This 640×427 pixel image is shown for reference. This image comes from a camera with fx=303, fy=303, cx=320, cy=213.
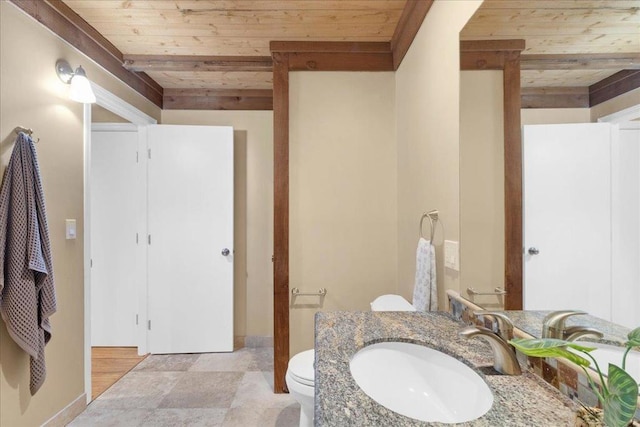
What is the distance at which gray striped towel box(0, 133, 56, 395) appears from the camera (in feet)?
4.79

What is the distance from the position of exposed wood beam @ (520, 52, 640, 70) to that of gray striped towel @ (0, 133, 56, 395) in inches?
85.9

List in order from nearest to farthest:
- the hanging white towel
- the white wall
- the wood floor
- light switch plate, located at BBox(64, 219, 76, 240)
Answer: the white wall
the hanging white towel
light switch plate, located at BBox(64, 219, 76, 240)
the wood floor

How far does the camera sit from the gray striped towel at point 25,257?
1.46m

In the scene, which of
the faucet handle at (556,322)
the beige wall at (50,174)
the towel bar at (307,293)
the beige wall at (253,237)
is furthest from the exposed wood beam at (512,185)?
the beige wall at (253,237)

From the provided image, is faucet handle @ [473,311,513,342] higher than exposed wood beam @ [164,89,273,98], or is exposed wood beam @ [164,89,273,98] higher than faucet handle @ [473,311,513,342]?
exposed wood beam @ [164,89,273,98]

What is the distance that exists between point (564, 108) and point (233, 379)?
2551 mm

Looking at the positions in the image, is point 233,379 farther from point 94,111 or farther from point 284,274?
point 94,111

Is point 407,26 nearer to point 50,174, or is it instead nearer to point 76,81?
point 76,81

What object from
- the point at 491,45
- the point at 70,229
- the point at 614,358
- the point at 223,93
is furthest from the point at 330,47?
the point at 614,358

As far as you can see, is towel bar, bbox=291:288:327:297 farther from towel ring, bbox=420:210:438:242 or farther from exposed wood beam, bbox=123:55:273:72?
exposed wood beam, bbox=123:55:273:72

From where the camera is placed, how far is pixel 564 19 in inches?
30.2

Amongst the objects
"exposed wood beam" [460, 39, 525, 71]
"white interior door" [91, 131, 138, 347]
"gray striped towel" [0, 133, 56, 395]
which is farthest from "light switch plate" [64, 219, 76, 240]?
"exposed wood beam" [460, 39, 525, 71]

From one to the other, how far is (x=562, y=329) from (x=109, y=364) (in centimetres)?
320

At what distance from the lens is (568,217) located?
28.5 inches
